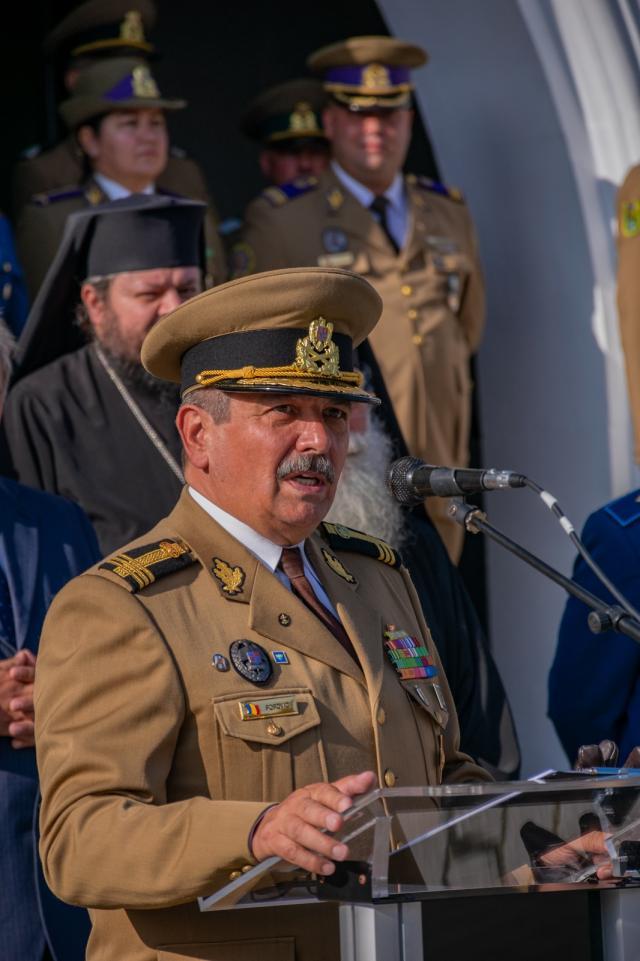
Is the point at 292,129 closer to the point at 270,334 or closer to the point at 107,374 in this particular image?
the point at 107,374

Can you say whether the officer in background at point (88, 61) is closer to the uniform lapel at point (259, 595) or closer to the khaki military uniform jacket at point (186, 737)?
the uniform lapel at point (259, 595)

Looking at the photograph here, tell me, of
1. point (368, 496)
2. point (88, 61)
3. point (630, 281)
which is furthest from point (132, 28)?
point (368, 496)

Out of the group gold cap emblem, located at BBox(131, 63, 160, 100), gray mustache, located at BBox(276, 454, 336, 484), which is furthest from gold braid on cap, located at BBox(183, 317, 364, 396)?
gold cap emblem, located at BBox(131, 63, 160, 100)

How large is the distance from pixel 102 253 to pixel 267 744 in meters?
2.85

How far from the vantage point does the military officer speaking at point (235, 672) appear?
2.82m

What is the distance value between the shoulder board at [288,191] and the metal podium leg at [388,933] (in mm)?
5181

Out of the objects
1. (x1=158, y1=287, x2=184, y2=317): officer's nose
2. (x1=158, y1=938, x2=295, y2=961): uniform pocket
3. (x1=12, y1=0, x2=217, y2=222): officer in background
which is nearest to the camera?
(x1=158, y1=938, x2=295, y2=961): uniform pocket

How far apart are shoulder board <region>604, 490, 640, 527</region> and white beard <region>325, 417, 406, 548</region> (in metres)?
0.65

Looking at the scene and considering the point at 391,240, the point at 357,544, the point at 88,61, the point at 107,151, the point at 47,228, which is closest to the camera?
the point at 357,544

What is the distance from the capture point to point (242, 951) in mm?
2939

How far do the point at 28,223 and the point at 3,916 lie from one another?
377 centimetres

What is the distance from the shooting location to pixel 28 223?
7.16 m

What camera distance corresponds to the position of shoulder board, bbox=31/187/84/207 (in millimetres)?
7129

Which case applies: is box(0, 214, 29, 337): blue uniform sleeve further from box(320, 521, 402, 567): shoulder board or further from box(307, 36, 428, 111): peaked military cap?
box(320, 521, 402, 567): shoulder board
